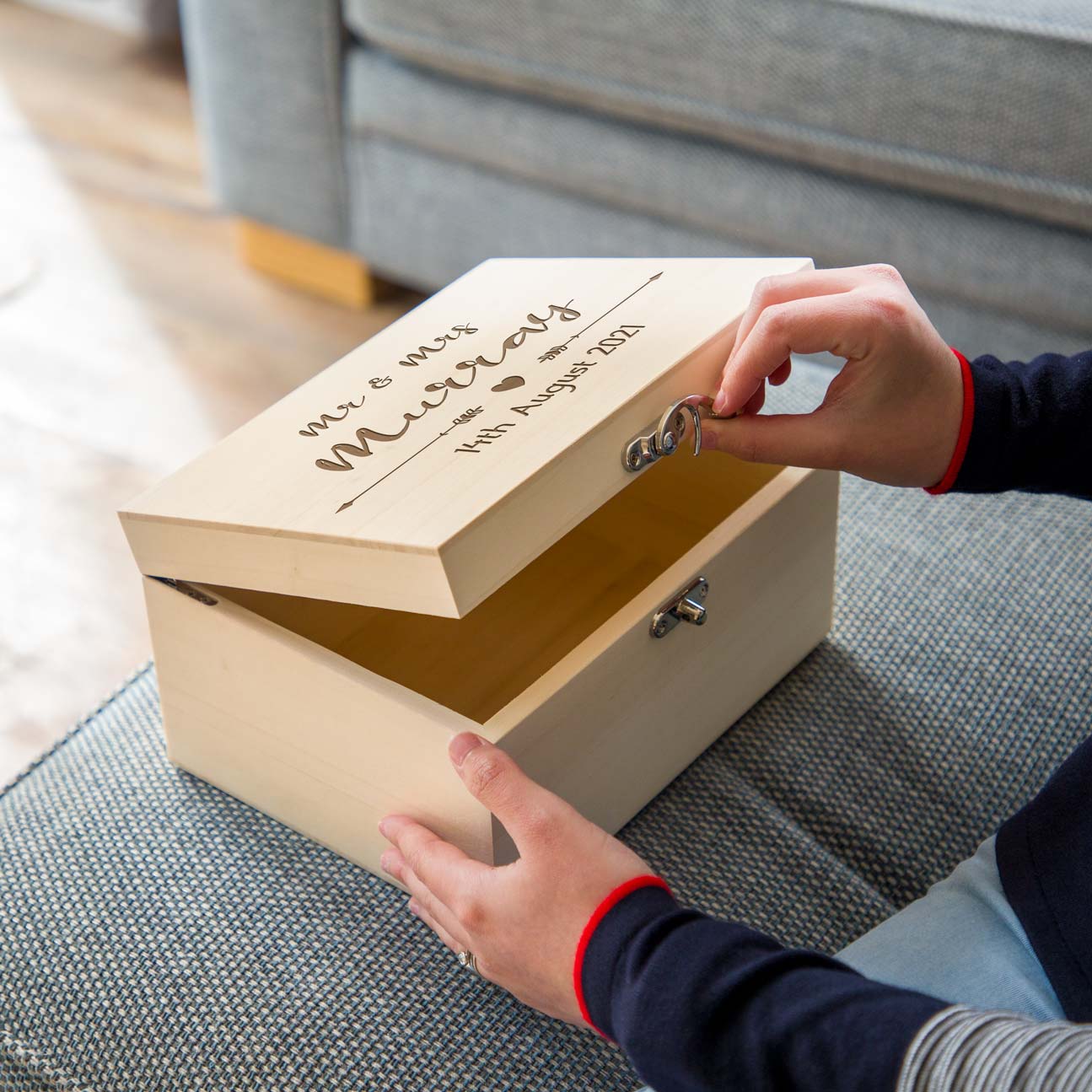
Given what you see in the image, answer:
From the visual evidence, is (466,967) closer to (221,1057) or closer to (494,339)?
(221,1057)

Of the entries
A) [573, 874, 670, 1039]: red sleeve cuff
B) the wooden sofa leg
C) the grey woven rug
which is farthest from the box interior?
the wooden sofa leg

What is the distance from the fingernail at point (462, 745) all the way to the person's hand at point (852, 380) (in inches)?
8.0

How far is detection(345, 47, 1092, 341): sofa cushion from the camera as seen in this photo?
117 centimetres

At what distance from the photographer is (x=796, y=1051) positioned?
426 millimetres

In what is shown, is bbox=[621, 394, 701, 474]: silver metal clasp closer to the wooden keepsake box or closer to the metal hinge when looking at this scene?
the wooden keepsake box

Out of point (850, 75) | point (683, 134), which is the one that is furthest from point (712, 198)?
point (850, 75)

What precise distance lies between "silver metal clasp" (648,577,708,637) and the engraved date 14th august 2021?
0.36 feet

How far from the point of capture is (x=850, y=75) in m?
1.15

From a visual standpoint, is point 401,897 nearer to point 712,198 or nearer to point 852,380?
point 852,380

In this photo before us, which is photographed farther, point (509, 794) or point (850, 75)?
point (850, 75)

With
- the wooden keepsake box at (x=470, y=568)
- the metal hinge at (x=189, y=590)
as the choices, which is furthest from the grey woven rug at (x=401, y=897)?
the metal hinge at (x=189, y=590)

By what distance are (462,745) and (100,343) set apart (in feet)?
4.27

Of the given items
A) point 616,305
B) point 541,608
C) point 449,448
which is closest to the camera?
point 449,448

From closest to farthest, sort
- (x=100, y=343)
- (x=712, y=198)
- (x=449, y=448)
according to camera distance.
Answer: (x=449, y=448) < (x=712, y=198) < (x=100, y=343)
